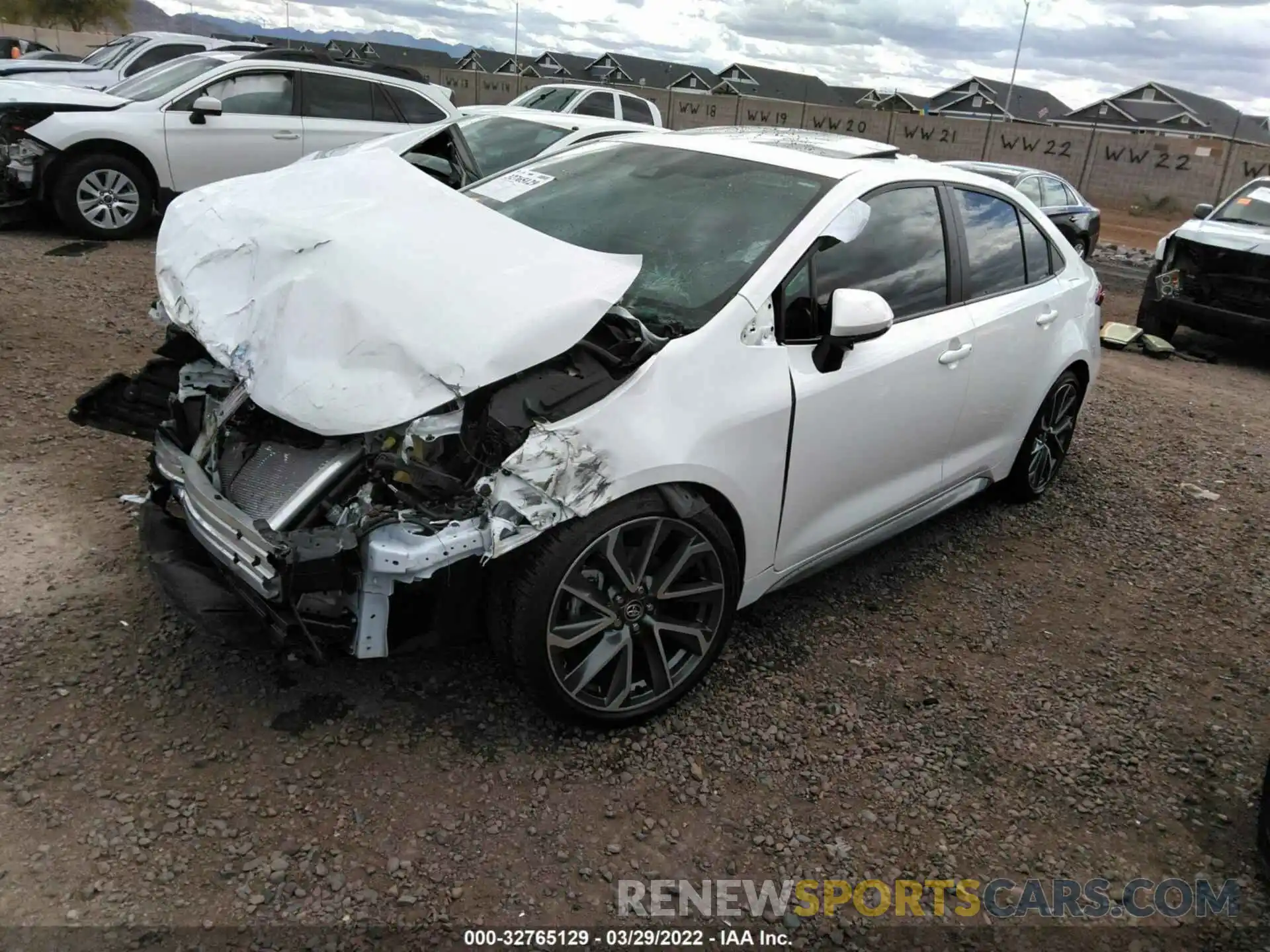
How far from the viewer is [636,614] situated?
9.08 feet

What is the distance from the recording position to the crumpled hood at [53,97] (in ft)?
26.0

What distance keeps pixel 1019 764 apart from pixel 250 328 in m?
2.82

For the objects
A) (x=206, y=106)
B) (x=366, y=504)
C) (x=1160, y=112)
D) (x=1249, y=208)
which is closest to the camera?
(x=366, y=504)

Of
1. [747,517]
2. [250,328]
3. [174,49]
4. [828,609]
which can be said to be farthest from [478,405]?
[174,49]

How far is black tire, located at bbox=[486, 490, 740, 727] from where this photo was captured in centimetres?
252

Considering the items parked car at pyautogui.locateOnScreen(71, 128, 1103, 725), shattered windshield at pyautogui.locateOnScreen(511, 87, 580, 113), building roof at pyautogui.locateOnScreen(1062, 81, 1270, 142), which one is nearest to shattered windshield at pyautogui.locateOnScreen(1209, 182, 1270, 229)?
parked car at pyautogui.locateOnScreen(71, 128, 1103, 725)

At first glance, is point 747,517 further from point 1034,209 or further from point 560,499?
point 1034,209

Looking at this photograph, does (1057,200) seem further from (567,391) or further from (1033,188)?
(567,391)

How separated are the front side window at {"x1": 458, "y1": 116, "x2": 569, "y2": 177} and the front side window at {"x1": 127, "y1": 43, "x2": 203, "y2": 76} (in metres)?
7.03

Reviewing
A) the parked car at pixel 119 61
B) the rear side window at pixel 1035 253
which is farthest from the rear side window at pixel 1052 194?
the parked car at pixel 119 61

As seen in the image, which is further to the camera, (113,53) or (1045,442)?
(113,53)

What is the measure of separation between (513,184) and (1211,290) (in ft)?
26.0

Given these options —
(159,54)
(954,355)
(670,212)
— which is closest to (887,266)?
(954,355)

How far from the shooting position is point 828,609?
12.4ft
